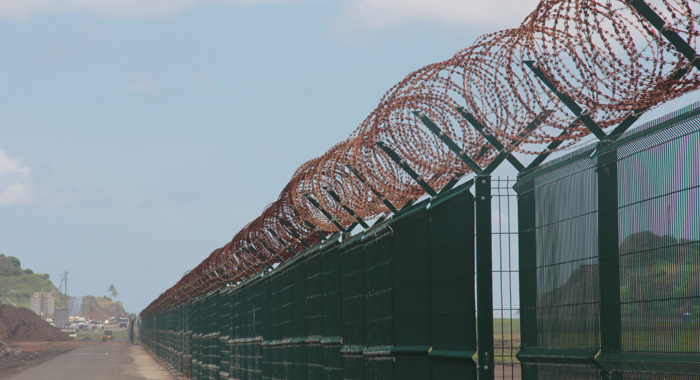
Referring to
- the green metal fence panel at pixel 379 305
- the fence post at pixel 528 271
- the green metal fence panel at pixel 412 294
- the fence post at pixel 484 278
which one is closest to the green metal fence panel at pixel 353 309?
the green metal fence panel at pixel 379 305

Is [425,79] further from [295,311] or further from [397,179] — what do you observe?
[295,311]

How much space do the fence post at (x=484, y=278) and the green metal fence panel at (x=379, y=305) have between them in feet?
5.78

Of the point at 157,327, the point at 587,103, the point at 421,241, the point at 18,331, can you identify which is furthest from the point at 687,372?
the point at 18,331

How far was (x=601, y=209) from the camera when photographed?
3688 mm

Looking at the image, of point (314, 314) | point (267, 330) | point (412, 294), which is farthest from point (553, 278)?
point (267, 330)

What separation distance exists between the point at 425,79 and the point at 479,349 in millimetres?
1951

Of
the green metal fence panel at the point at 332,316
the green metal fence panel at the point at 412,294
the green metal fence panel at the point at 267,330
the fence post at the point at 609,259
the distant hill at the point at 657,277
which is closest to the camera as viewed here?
the distant hill at the point at 657,277

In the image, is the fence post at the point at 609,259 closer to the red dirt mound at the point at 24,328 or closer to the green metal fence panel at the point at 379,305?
the green metal fence panel at the point at 379,305

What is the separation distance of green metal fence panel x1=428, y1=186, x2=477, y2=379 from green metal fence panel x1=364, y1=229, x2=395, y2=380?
1043mm

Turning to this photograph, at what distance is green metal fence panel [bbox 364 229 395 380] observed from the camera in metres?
6.53

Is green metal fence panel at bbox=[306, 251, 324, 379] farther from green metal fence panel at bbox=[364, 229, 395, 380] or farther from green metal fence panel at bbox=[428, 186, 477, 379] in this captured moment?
green metal fence panel at bbox=[428, 186, 477, 379]

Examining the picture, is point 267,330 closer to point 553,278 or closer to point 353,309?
point 353,309

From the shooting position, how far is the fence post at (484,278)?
184 inches

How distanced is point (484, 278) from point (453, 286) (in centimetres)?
40
